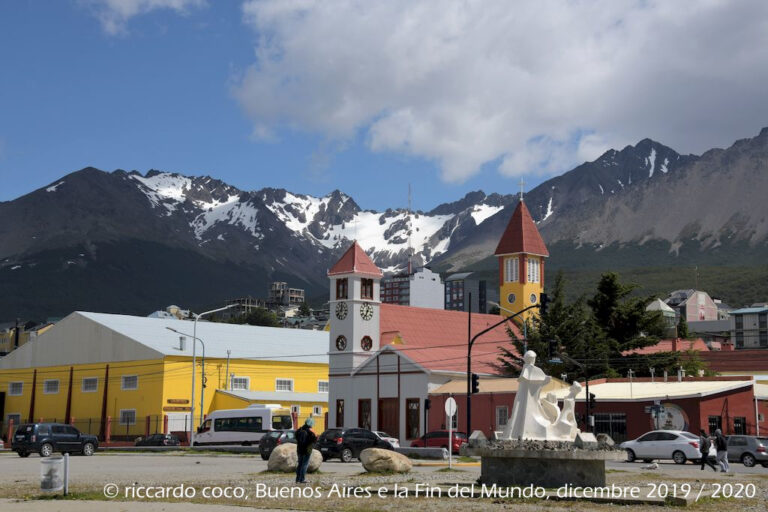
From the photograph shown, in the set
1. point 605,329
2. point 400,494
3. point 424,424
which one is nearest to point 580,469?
point 400,494

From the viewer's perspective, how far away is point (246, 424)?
2203 inches

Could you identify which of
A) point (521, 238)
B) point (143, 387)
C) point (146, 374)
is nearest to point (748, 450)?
point (146, 374)

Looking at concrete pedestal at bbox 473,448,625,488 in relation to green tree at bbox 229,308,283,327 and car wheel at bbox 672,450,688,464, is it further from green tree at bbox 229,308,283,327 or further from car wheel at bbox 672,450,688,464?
green tree at bbox 229,308,283,327

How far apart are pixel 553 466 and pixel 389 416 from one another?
43.5 m

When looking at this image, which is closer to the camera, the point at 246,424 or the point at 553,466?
the point at 553,466

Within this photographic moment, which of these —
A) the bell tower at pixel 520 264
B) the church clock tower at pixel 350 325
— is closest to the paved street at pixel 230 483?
the church clock tower at pixel 350 325

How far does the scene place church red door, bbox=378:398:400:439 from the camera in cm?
6394

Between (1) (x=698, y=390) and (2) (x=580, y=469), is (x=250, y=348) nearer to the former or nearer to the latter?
(1) (x=698, y=390)

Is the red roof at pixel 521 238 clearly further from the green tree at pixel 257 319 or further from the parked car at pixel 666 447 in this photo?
the green tree at pixel 257 319

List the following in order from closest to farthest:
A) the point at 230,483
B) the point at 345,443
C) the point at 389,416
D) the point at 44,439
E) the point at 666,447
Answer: the point at 230,483 < the point at 345,443 < the point at 666,447 < the point at 44,439 < the point at 389,416

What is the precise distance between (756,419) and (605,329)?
19064mm

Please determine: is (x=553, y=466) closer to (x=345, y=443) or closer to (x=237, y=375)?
(x=345, y=443)

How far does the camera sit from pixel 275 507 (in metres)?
18.4

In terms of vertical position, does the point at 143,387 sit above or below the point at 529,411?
above
